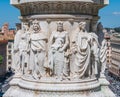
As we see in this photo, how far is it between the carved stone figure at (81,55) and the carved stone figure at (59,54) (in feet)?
0.49

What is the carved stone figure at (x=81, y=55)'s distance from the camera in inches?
296

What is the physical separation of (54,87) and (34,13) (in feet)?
4.76

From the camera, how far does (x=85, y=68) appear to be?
755cm

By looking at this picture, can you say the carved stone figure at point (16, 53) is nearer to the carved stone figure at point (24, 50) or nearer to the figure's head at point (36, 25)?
the carved stone figure at point (24, 50)

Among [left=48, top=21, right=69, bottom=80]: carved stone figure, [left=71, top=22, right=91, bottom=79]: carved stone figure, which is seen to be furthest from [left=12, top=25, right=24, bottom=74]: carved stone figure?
[left=71, top=22, right=91, bottom=79]: carved stone figure

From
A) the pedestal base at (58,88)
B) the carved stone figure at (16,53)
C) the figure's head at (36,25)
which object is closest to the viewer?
the pedestal base at (58,88)

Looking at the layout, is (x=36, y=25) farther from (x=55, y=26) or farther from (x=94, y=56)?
(x=94, y=56)

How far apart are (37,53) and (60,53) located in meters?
0.44

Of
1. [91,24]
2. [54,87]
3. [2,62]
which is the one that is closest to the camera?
[54,87]

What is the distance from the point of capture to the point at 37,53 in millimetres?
7527

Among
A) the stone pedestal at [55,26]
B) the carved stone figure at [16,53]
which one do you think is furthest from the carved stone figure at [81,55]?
the carved stone figure at [16,53]

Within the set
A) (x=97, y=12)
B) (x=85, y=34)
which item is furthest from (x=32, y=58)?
(x=97, y=12)

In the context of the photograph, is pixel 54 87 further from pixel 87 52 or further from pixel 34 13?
pixel 34 13

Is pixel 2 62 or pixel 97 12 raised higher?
pixel 97 12
